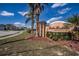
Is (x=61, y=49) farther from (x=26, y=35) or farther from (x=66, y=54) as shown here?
(x=26, y=35)

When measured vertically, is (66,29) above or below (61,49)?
above

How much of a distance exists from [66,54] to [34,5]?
72cm

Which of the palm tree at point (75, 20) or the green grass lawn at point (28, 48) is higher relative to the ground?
the palm tree at point (75, 20)

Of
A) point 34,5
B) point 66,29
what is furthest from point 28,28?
point 66,29

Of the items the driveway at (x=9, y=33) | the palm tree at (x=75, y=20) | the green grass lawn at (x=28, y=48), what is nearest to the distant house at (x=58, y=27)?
the palm tree at (x=75, y=20)

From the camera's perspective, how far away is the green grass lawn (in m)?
2.65

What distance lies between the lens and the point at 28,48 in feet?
8.76

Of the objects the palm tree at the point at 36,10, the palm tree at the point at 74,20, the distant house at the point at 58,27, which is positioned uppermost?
the palm tree at the point at 36,10

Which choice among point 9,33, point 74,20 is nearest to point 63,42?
point 74,20

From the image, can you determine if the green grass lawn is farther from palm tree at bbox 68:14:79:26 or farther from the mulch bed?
palm tree at bbox 68:14:79:26

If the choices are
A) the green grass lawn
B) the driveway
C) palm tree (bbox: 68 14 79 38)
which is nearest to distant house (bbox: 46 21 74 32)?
palm tree (bbox: 68 14 79 38)

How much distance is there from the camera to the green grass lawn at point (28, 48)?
2646 millimetres

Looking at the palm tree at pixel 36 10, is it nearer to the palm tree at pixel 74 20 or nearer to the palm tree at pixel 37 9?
the palm tree at pixel 37 9

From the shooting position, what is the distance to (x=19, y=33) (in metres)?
2.70
